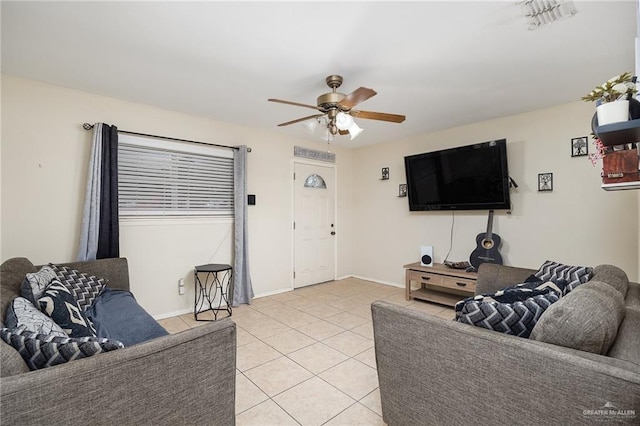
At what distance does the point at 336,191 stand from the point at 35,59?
4.04m

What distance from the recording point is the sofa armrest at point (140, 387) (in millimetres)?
854

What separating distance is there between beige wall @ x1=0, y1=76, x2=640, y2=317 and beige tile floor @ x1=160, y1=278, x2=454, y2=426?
2.51 feet

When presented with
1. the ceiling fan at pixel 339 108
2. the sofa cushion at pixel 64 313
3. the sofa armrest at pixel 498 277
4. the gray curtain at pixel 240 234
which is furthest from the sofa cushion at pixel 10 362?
the sofa armrest at pixel 498 277

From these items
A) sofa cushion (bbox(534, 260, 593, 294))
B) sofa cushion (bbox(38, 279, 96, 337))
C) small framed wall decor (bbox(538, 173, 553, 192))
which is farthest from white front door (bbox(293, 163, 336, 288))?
sofa cushion (bbox(534, 260, 593, 294))

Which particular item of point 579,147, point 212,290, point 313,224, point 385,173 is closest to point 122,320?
point 212,290

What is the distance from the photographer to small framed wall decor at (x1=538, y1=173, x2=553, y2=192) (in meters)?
3.39

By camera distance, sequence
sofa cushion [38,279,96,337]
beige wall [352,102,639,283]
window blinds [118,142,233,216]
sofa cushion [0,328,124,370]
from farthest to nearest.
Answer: window blinds [118,142,233,216], beige wall [352,102,639,283], sofa cushion [38,279,96,337], sofa cushion [0,328,124,370]

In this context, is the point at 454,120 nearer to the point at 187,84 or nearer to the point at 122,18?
the point at 187,84

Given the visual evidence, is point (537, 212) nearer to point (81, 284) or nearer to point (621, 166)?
point (621, 166)

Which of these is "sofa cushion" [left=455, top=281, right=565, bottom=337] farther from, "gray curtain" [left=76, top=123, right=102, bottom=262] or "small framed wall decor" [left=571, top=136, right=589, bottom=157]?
"gray curtain" [left=76, top=123, right=102, bottom=262]

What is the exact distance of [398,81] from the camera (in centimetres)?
270

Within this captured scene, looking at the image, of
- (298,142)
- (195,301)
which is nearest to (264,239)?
(195,301)

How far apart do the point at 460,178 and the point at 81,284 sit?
4309mm

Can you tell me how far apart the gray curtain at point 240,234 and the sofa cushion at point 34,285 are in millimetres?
1947
